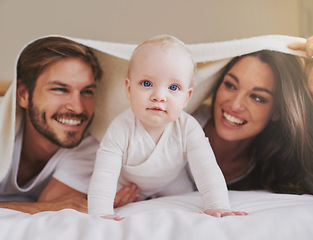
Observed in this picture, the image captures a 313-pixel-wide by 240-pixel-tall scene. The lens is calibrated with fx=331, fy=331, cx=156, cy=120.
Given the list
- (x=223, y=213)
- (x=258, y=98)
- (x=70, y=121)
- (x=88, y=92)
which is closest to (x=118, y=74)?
(x=88, y=92)

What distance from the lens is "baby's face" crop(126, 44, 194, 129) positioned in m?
0.78

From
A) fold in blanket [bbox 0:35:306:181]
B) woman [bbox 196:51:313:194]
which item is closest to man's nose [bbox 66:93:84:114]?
fold in blanket [bbox 0:35:306:181]

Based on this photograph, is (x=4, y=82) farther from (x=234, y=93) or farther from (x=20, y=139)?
(x=234, y=93)

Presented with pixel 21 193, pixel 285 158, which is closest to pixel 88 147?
pixel 21 193

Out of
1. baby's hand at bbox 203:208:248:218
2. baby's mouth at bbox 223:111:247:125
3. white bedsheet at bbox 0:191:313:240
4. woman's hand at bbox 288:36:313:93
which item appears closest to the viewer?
white bedsheet at bbox 0:191:313:240

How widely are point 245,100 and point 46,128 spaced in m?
0.64

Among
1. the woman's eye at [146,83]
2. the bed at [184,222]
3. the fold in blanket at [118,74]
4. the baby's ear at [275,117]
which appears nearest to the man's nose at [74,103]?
the fold in blanket at [118,74]

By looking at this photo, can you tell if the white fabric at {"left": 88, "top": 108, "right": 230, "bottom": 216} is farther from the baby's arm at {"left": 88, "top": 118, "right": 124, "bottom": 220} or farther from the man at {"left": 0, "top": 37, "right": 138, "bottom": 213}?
the man at {"left": 0, "top": 37, "right": 138, "bottom": 213}

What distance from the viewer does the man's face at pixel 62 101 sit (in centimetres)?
104

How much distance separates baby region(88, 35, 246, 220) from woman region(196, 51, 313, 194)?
7.2 inches

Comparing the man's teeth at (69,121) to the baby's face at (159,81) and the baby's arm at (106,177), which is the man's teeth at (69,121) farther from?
the baby's face at (159,81)

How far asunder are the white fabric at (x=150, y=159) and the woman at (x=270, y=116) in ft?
0.59

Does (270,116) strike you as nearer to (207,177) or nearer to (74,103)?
(207,177)

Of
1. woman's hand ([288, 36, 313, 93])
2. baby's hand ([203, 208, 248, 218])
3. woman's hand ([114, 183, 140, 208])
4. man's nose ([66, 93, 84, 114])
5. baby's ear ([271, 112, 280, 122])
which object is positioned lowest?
woman's hand ([114, 183, 140, 208])
